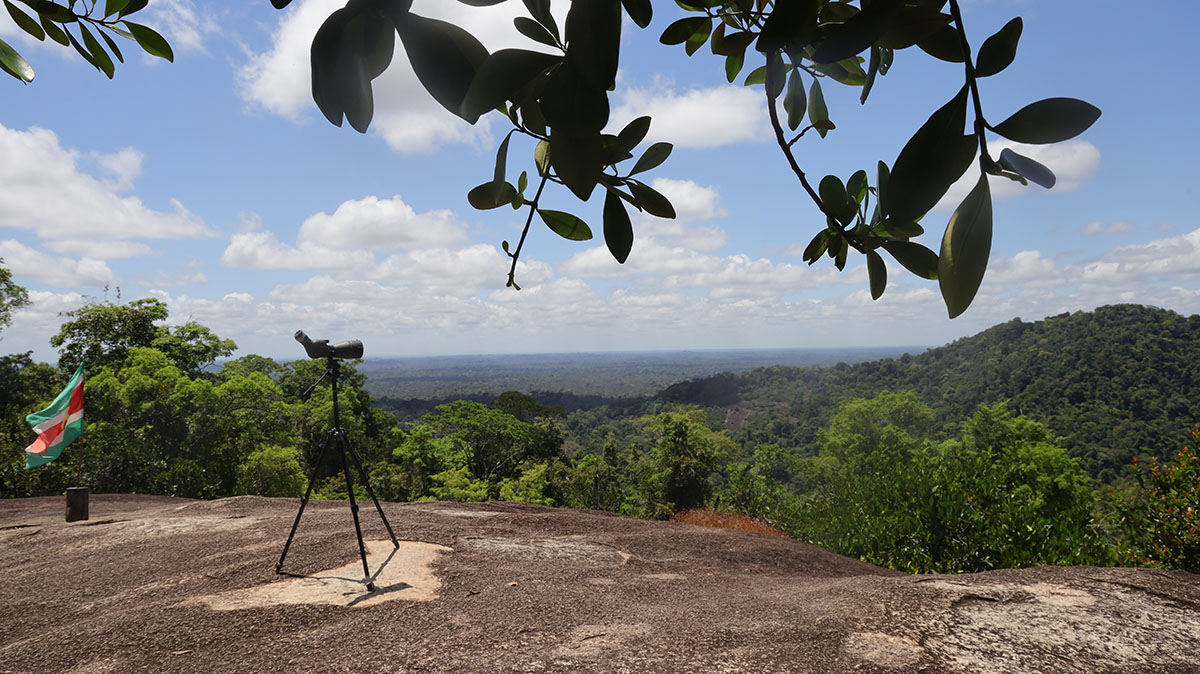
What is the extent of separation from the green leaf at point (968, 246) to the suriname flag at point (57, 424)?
32.2 ft

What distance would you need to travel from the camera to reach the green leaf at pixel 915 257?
454 mm

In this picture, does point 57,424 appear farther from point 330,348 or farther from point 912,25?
point 912,25

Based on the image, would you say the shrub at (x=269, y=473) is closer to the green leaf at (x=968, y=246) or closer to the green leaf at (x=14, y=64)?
the green leaf at (x=14, y=64)

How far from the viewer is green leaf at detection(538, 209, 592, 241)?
1.83ft

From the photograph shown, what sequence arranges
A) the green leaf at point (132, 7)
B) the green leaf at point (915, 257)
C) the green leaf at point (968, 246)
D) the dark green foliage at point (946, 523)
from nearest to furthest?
1. the green leaf at point (968, 246)
2. the green leaf at point (915, 257)
3. the green leaf at point (132, 7)
4. the dark green foliage at point (946, 523)

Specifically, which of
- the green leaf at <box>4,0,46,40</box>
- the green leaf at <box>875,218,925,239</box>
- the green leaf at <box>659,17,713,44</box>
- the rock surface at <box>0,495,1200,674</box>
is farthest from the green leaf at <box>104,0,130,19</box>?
the rock surface at <box>0,495,1200,674</box>

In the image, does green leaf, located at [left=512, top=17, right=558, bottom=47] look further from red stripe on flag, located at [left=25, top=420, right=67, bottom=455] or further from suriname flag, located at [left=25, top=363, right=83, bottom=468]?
red stripe on flag, located at [left=25, top=420, right=67, bottom=455]

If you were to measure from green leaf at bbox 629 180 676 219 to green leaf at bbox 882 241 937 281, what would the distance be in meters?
0.17

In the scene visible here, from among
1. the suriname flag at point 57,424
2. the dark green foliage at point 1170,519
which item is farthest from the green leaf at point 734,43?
the suriname flag at point 57,424

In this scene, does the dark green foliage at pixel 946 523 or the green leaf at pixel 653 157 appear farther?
the dark green foliage at pixel 946 523

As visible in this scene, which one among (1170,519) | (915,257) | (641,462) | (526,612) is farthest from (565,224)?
(641,462)

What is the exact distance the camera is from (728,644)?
3.58 metres

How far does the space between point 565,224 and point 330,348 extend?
451 cm

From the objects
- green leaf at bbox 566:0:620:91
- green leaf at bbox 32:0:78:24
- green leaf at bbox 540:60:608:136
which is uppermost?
green leaf at bbox 32:0:78:24
